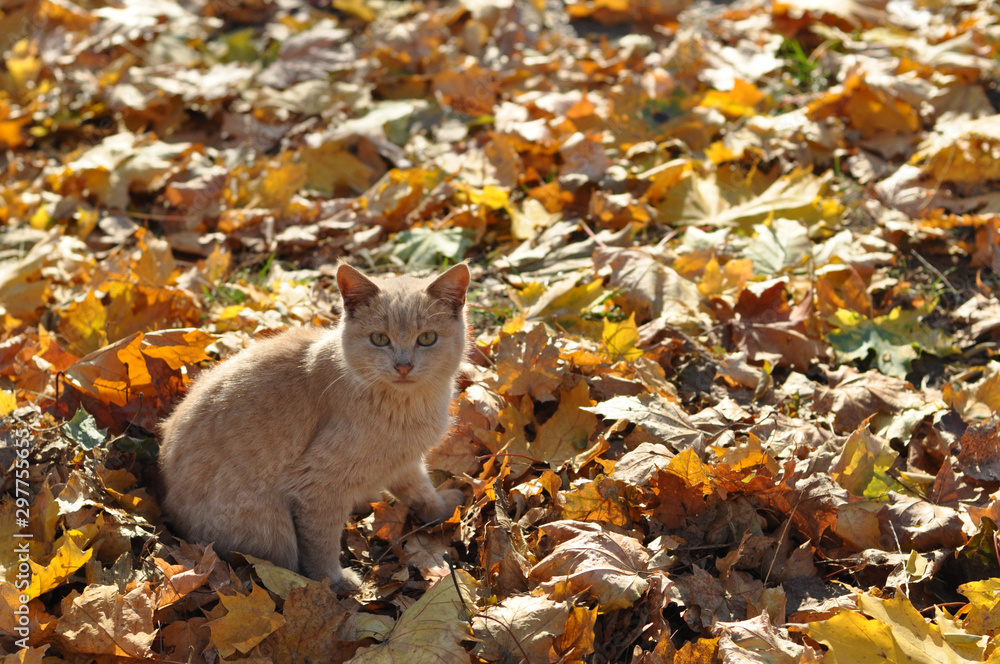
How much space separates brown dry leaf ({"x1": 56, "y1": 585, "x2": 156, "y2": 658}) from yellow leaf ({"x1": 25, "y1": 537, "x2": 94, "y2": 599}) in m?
0.07

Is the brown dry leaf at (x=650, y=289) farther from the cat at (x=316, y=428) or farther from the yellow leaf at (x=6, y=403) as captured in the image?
the yellow leaf at (x=6, y=403)

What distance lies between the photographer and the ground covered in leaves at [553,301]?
2.29m

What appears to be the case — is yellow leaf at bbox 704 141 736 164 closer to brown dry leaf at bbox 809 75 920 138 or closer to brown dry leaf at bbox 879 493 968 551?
brown dry leaf at bbox 809 75 920 138

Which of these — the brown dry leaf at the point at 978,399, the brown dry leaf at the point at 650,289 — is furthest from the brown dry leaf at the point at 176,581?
the brown dry leaf at the point at 978,399

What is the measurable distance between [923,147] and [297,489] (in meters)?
3.87

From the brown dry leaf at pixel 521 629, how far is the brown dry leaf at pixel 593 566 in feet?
0.27

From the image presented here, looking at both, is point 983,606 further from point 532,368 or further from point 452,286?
point 452,286

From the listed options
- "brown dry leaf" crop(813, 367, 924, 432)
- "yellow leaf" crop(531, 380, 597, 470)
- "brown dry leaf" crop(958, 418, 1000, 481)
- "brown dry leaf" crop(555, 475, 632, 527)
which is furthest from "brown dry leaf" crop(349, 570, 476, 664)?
"brown dry leaf" crop(958, 418, 1000, 481)

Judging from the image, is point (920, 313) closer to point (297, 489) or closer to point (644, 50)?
point (297, 489)

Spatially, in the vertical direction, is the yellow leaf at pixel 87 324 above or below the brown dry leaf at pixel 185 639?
above

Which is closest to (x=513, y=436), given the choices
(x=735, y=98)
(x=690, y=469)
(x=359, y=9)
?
(x=690, y=469)

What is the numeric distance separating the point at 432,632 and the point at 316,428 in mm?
917

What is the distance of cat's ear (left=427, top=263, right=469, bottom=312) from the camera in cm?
277

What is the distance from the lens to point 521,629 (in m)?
2.17
